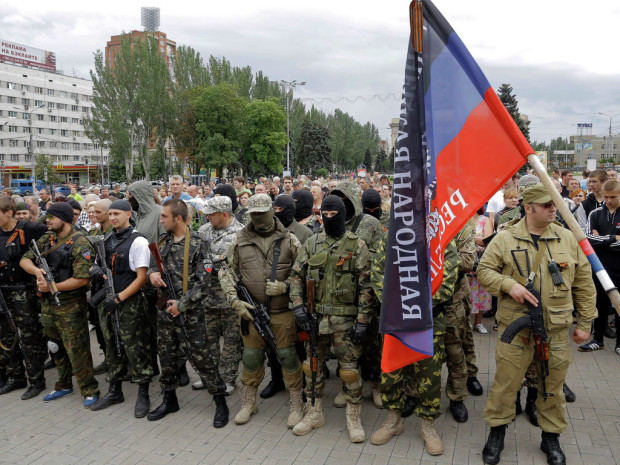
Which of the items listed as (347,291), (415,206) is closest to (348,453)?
(347,291)

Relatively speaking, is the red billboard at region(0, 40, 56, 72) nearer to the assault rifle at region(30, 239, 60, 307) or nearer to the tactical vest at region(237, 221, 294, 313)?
the assault rifle at region(30, 239, 60, 307)

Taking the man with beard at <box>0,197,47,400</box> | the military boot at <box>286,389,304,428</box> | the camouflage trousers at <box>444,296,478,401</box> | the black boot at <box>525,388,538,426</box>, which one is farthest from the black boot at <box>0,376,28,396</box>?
the black boot at <box>525,388,538,426</box>

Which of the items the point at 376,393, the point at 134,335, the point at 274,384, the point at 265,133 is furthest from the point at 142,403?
the point at 265,133

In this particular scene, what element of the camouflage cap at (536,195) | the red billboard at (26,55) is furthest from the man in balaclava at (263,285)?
the red billboard at (26,55)

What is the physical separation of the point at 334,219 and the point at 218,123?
46793mm

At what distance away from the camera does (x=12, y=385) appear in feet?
19.2

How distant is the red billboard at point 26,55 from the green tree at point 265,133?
219ft

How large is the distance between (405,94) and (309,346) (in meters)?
2.44

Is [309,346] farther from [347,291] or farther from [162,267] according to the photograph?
[162,267]

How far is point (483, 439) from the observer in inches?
167

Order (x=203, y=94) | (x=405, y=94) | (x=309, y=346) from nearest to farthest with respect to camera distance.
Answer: (x=405, y=94)
(x=309, y=346)
(x=203, y=94)

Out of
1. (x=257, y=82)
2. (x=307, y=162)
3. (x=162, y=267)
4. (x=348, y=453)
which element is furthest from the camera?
(x=307, y=162)

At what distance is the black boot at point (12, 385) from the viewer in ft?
19.1

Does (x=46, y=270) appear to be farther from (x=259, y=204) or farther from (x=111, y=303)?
(x=259, y=204)
